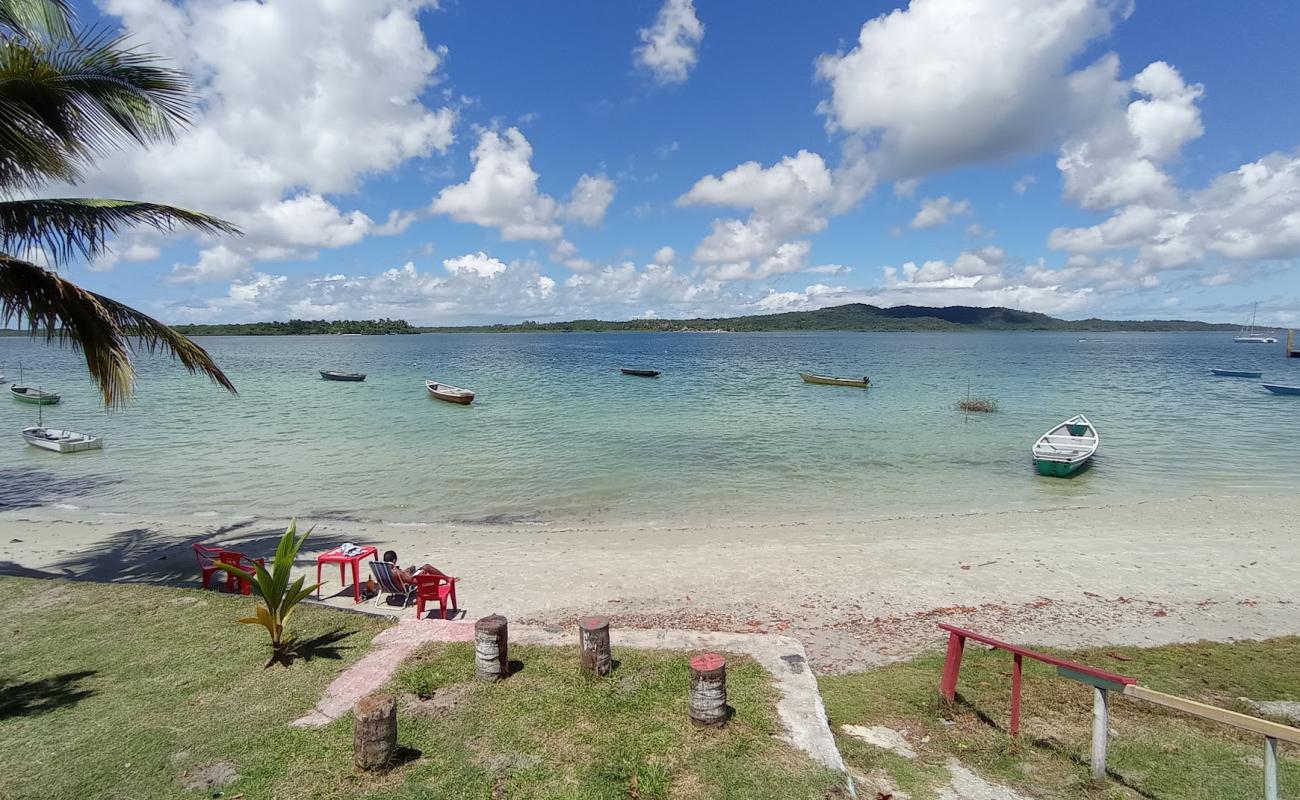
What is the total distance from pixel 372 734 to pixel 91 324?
7144mm

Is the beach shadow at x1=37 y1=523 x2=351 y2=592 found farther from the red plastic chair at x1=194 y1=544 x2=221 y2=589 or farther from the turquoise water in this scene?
the turquoise water

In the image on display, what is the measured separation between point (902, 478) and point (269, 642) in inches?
698

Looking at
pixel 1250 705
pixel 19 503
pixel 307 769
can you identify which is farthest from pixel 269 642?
A: pixel 19 503

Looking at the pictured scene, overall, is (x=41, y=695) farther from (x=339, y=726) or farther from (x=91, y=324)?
(x=91, y=324)

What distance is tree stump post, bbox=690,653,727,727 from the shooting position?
16.6ft

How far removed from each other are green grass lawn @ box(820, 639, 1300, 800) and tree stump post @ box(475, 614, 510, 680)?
3288 millimetres

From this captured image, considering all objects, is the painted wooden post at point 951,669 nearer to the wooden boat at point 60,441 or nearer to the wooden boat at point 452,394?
the wooden boat at point 60,441

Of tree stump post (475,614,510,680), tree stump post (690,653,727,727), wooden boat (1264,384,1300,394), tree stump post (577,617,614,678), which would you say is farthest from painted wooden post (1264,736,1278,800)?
wooden boat (1264,384,1300,394)

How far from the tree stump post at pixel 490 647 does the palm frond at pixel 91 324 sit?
238 inches

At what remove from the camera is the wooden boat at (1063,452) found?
1916 centimetres

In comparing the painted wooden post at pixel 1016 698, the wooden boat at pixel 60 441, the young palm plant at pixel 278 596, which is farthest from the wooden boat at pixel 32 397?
the painted wooden post at pixel 1016 698

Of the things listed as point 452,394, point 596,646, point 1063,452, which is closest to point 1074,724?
point 596,646

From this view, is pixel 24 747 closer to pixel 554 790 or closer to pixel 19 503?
pixel 554 790

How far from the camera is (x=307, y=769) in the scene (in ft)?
15.3
